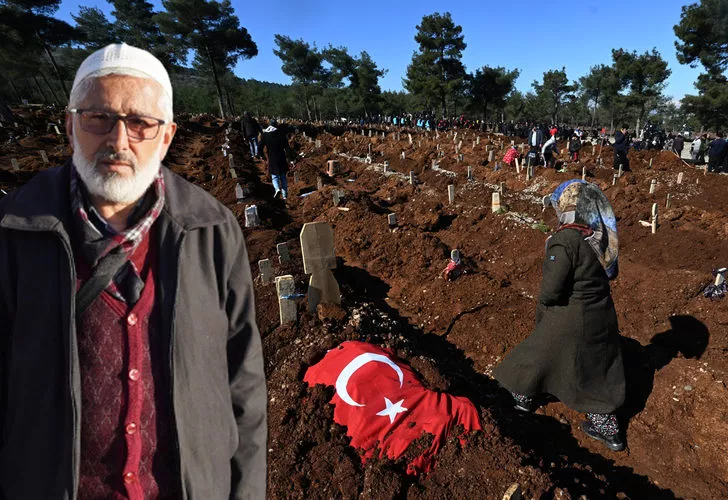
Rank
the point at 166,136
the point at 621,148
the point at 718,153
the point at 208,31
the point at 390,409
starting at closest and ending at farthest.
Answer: the point at 166,136 → the point at 390,409 → the point at 621,148 → the point at 718,153 → the point at 208,31

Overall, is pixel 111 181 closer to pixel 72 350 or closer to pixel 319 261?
pixel 72 350

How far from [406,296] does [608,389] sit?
3708mm

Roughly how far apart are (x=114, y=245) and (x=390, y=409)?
2.43m

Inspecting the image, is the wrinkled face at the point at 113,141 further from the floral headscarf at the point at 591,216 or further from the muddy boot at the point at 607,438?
the muddy boot at the point at 607,438

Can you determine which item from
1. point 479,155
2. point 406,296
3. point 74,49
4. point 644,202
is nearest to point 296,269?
point 406,296

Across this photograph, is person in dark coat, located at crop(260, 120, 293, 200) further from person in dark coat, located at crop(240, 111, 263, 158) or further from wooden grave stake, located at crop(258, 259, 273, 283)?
wooden grave stake, located at crop(258, 259, 273, 283)

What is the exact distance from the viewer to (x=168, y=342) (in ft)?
4.00

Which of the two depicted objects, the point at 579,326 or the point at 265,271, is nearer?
the point at 579,326

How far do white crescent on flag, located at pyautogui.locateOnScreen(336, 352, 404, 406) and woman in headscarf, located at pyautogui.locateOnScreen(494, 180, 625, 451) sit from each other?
3.94 feet

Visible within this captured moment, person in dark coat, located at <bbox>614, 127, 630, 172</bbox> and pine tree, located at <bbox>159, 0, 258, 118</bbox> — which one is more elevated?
pine tree, located at <bbox>159, 0, 258, 118</bbox>

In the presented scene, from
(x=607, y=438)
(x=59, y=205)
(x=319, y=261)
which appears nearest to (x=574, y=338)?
(x=607, y=438)

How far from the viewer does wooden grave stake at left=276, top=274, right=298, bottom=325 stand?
4484mm

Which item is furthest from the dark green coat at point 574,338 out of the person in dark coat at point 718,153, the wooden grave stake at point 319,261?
the person in dark coat at point 718,153

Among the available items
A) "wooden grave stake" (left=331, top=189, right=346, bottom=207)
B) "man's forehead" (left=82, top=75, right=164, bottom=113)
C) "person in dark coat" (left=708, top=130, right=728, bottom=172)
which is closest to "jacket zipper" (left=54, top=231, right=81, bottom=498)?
"man's forehead" (left=82, top=75, right=164, bottom=113)
